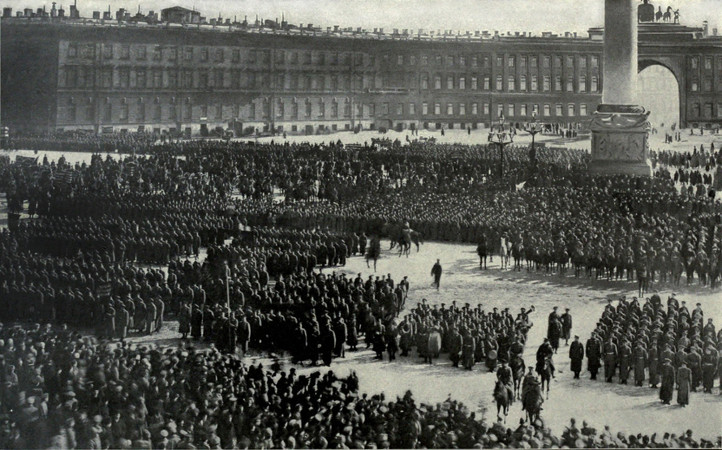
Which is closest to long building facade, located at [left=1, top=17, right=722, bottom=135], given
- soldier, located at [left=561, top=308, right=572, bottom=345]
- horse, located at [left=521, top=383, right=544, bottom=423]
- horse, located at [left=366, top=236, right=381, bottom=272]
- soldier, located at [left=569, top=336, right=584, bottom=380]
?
horse, located at [left=366, top=236, right=381, bottom=272]

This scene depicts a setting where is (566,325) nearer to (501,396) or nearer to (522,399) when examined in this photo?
(522,399)

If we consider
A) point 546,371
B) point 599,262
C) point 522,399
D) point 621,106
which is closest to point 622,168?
point 621,106

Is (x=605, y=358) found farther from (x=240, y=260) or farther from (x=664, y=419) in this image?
(x=240, y=260)

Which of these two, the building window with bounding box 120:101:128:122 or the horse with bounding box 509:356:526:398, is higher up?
the building window with bounding box 120:101:128:122

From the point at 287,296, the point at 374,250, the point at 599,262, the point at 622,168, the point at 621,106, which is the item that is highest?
the point at 621,106

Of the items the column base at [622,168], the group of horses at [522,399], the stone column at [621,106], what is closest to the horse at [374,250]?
the group of horses at [522,399]

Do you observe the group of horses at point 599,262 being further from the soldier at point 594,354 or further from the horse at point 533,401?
the horse at point 533,401

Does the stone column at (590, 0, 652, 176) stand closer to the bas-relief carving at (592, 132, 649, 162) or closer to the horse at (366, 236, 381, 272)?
the bas-relief carving at (592, 132, 649, 162)
